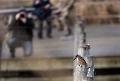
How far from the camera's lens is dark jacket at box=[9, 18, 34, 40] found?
24.9ft

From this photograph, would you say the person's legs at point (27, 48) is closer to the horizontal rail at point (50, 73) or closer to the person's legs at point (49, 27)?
the horizontal rail at point (50, 73)

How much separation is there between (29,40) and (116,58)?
5.55 feet

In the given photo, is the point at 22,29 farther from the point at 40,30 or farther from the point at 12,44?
the point at 40,30

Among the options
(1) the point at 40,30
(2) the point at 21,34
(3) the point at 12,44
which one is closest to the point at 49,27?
(1) the point at 40,30

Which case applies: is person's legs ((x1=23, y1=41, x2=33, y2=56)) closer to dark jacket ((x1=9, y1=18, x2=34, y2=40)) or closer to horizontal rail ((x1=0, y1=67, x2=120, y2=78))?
dark jacket ((x1=9, y1=18, x2=34, y2=40))

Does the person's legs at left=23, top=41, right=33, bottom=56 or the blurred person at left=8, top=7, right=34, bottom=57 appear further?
the person's legs at left=23, top=41, right=33, bottom=56

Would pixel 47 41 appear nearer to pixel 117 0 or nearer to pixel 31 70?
pixel 31 70

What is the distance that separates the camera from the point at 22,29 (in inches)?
311

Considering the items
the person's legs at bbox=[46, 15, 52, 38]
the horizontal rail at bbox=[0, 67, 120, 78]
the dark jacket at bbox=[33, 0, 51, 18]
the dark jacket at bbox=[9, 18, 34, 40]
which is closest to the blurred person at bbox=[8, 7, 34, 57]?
the dark jacket at bbox=[9, 18, 34, 40]

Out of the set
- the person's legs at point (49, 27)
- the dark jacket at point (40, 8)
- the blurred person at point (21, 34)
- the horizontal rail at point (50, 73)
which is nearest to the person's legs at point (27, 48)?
the blurred person at point (21, 34)

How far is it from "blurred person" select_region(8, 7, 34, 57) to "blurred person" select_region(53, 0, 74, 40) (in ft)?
4.61

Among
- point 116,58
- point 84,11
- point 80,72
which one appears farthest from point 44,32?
point 80,72

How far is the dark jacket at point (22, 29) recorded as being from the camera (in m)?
7.59

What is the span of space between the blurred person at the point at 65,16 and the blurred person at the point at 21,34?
1.41 metres
